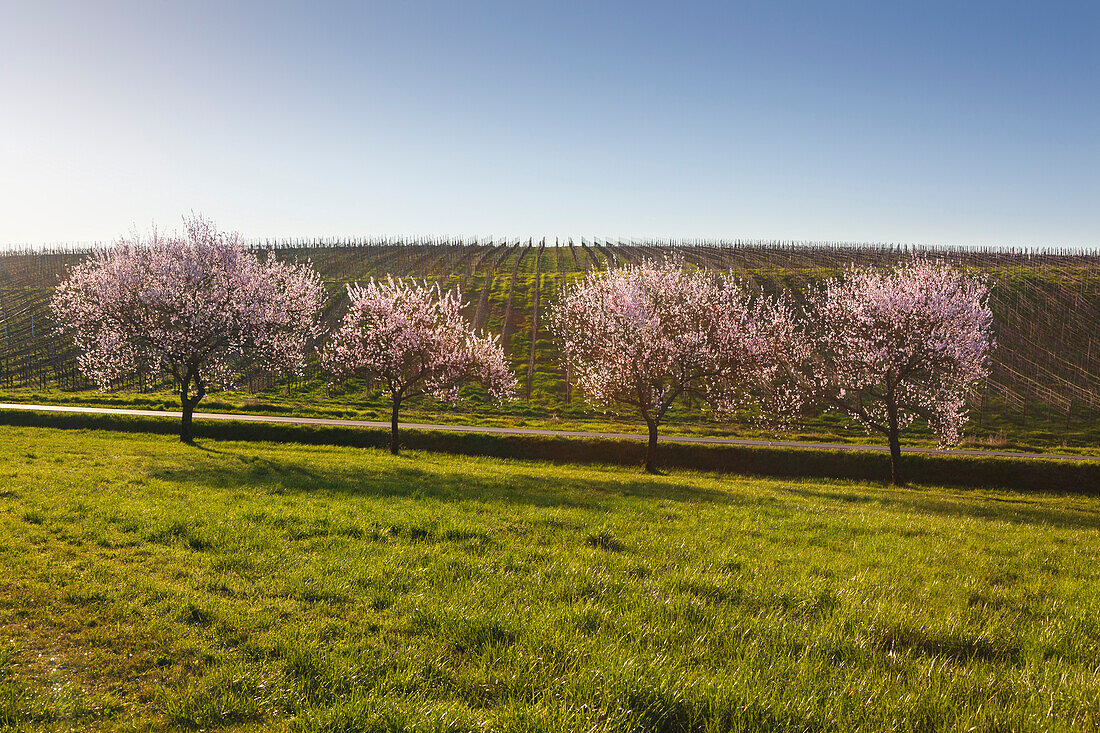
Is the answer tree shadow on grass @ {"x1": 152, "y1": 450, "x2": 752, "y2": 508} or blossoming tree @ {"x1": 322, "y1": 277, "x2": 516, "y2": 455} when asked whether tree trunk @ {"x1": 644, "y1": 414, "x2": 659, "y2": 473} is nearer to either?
tree shadow on grass @ {"x1": 152, "y1": 450, "x2": 752, "y2": 508}

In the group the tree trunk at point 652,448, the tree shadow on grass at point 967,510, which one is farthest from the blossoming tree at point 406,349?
the tree shadow on grass at point 967,510

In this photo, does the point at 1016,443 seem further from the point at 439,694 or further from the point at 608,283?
the point at 439,694

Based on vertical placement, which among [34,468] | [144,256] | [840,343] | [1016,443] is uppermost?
[144,256]

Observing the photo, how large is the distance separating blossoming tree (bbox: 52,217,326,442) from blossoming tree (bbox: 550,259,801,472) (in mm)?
17298

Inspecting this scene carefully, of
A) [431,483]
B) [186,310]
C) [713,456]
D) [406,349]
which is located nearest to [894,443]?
[713,456]

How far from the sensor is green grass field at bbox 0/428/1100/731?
5.43 metres

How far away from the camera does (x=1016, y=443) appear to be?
47.4 metres

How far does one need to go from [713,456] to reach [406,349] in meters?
21.0

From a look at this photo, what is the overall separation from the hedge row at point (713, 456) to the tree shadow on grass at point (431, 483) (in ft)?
36.1

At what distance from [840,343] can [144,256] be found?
4423 cm

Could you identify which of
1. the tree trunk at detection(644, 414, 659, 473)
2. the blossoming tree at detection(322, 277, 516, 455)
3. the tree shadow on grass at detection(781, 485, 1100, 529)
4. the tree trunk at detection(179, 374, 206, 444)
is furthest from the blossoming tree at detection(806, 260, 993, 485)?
the tree trunk at detection(179, 374, 206, 444)

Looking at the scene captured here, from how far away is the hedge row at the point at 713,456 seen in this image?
35.6m

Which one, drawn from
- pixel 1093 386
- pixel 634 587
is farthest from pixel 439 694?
pixel 1093 386

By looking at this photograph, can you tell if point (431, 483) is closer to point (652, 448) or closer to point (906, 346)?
point (652, 448)
